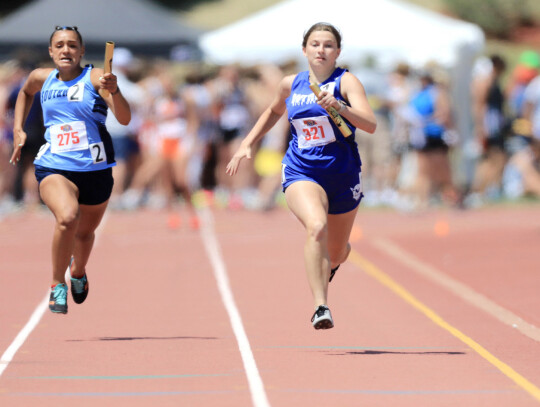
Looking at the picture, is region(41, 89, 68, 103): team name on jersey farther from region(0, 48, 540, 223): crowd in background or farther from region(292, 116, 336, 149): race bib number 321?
region(0, 48, 540, 223): crowd in background

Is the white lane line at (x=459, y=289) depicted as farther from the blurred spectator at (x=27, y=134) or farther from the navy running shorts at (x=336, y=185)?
the blurred spectator at (x=27, y=134)

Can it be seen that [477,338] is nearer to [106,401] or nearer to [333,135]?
[333,135]

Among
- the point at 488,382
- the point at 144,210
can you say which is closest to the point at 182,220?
the point at 144,210

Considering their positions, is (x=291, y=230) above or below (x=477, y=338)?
below

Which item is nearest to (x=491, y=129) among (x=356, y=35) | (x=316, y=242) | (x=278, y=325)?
(x=356, y=35)

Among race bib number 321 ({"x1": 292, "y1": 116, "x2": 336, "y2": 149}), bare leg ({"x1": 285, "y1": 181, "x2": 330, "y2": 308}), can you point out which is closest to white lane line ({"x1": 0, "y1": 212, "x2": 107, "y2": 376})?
bare leg ({"x1": 285, "y1": 181, "x2": 330, "y2": 308})

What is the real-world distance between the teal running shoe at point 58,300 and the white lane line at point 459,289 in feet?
10.7

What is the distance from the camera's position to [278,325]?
9.78 m

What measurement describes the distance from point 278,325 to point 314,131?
169 centimetres

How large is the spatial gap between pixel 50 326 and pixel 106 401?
10.3ft

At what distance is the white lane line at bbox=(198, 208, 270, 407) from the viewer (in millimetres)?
7031

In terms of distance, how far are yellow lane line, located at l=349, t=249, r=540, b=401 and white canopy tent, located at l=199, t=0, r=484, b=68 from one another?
350 inches

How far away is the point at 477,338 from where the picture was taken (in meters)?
9.06

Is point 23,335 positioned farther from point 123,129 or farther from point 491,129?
point 491,129
